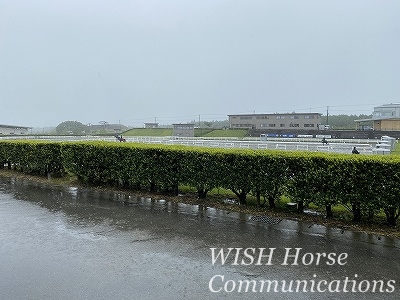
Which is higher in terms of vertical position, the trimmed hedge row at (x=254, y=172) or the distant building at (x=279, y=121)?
the distant building at (x=279, y=121)

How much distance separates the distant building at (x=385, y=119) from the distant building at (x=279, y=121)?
32.3ft

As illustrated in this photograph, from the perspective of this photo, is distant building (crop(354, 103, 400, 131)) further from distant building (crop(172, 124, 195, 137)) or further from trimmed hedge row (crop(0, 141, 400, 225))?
trimmed hedge row (crop(0, 141, 400, 225))

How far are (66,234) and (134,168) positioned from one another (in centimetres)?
368

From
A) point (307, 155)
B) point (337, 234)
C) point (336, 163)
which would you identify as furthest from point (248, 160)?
point (337, 234)

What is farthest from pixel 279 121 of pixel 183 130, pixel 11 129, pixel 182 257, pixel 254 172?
pixel 182 257

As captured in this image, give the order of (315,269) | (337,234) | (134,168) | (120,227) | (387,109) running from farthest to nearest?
(387,109) < (134,168) < (120,227) < (337,234) < (315,269)

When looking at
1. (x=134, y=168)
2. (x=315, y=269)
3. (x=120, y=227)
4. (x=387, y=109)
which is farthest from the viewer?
(x=387, y=109)

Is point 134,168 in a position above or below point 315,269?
above

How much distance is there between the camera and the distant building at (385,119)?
183ft

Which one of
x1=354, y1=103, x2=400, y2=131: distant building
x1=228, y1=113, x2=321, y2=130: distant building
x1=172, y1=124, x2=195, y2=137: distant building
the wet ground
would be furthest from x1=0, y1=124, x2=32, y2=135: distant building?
x1=354, y1=103, x2=400, y2=131: distant building

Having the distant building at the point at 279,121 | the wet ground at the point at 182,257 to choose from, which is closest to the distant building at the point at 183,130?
the distant building at the point at 279,121

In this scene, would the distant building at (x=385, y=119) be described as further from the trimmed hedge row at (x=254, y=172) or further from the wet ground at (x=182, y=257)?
the wet ground at (x=182, y=257)

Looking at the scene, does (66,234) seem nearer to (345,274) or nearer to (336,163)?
(345,274)

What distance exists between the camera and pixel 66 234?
254 inches
